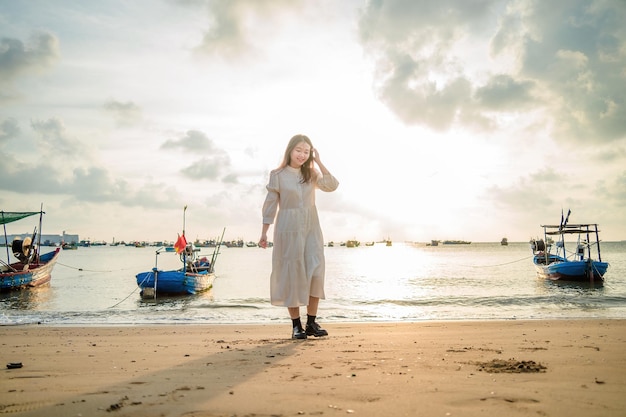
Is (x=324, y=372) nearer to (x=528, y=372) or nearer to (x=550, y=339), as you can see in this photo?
(x=528, y=372)

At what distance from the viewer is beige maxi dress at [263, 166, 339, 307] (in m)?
5.98

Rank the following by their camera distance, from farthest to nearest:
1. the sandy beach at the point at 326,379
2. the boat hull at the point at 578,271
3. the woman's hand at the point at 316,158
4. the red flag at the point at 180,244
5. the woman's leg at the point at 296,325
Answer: the boat hull at the point at 578,271
the red flag at the point at 180,244
the woman's hand at the point at 316,158
the woman's leg at the point at 296,325
the sandy beach at the point at 326,379

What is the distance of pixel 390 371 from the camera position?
4.01 metres

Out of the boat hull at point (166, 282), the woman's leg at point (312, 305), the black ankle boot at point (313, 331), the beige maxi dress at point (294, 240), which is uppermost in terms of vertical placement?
the beige maxi dress at point (294, 240)

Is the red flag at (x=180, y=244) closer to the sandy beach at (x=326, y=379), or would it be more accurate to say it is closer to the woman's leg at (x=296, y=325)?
the sandy beach at (x=326, y=379)

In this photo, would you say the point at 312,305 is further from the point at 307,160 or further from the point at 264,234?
the point at 307,160

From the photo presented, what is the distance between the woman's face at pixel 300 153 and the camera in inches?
247

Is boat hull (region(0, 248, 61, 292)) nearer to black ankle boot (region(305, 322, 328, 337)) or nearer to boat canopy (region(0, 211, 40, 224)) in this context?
boat canopy (region(0, 211, 40, 224))

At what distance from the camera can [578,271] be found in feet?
104

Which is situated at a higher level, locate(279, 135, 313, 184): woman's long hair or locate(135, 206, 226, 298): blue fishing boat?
locate(279, 135, 313, 184): woman's long hair

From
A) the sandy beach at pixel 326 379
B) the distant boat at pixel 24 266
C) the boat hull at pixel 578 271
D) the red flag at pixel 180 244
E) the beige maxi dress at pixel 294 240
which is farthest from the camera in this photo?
the boat hull at pixel 578 271

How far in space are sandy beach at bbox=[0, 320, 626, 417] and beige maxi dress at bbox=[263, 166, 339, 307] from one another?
0.76 meters

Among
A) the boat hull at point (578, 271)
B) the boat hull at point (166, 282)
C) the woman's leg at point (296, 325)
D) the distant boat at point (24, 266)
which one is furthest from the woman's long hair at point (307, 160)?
A: the boat hull at point (578, 271)

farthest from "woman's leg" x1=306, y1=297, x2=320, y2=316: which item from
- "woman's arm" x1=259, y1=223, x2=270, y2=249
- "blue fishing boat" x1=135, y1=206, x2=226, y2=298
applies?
"blue fishing boat" x1=135, y1=206, x2=226, y2=298
